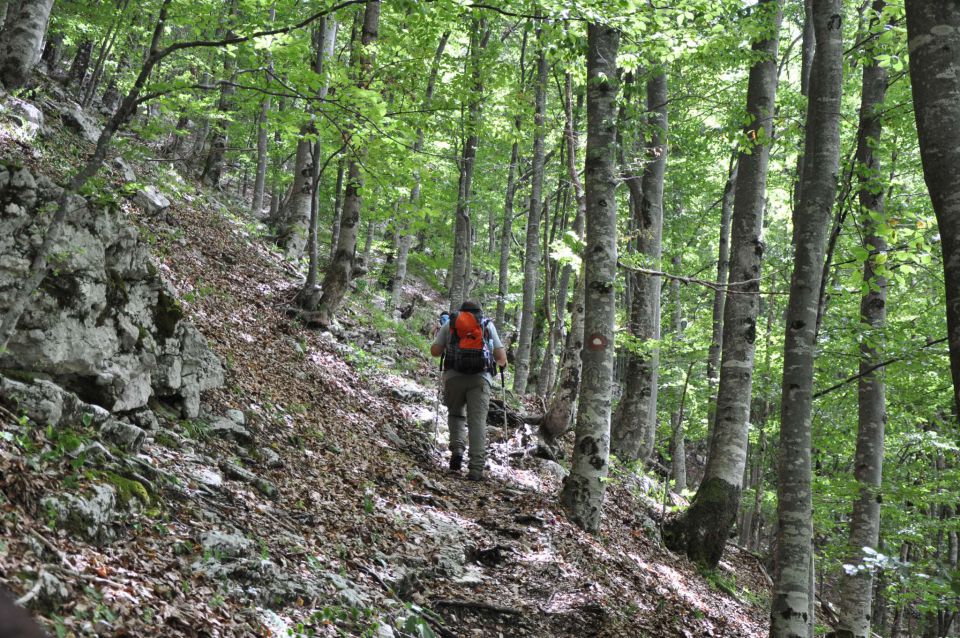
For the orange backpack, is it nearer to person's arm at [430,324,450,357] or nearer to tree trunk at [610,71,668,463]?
person's arm at [430,324,450,357]

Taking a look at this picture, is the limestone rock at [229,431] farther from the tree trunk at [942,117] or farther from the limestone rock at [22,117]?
the tree trunk at [942,117]

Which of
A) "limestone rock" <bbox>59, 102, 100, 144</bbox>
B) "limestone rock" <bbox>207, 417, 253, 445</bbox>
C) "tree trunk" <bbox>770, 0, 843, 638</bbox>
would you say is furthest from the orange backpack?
"limestone rock" <bbox>59, 102, 100, 144</bbox>

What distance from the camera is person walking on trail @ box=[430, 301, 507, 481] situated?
8.51 meters

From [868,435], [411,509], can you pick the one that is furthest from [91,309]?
[868,435]

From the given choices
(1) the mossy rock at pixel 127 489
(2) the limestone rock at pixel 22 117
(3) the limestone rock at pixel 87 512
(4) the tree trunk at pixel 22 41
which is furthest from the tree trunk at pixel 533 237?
(3) the limestone rock at pixel 87 512

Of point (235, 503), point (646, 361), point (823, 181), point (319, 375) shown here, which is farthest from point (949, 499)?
point (235, 503)

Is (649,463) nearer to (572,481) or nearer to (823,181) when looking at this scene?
(572,481)

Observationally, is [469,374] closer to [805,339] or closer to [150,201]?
[805,339]

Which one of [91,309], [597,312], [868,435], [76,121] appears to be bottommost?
[868,435]

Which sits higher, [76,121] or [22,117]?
[76,121]

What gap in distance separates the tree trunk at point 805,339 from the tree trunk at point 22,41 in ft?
28.5

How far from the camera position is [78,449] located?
384 centimetres

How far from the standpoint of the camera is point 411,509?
6527 millimetres

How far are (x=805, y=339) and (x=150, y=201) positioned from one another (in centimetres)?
1055
